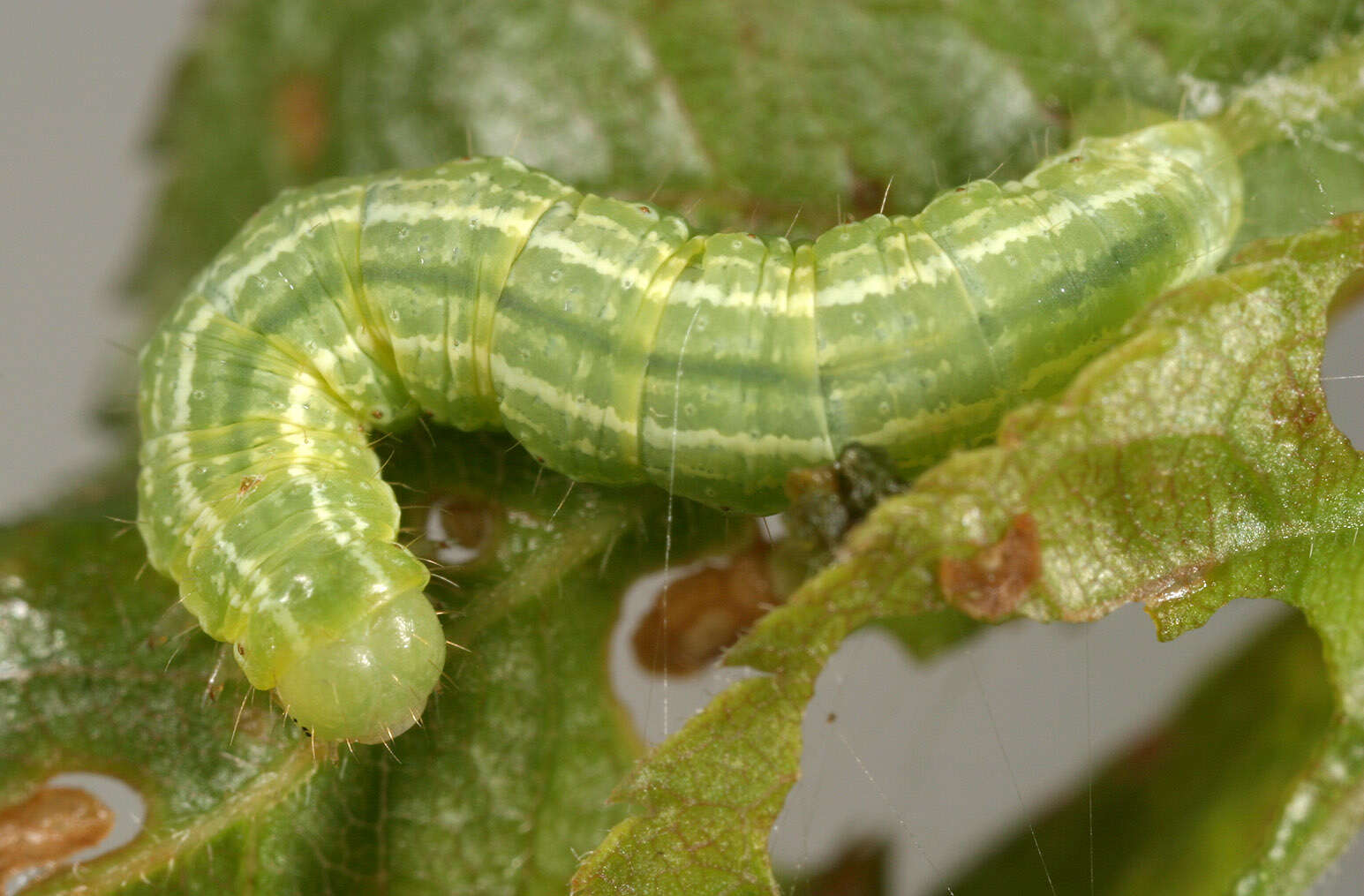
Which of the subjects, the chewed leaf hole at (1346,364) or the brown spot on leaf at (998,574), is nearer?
the brown spot on leaf at (998,574)

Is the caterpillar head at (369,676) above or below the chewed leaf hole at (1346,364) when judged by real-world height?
below

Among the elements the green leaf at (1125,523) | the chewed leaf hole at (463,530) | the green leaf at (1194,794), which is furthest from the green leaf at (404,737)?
the green leaf at (1194,794)

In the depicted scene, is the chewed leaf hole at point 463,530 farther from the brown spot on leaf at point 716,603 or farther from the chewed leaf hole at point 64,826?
the chewed leaf hole at point 64,826

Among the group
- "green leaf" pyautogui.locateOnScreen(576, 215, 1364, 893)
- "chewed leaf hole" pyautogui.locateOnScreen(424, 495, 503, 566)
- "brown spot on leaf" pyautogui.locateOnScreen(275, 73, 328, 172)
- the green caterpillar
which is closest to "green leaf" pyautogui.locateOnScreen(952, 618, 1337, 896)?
"green leaf" pyautogui.locateOnScreen(576, 215, 1364, 893)

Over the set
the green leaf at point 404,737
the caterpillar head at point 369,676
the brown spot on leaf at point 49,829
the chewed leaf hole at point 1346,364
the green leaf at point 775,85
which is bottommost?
the brown spot on leaf at point 49,829

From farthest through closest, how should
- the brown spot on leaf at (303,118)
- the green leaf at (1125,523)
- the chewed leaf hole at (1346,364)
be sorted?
the brown spot on leaf at (303,118), the chewed leaf hole at (1346,364), the green leaf at (1125,523)

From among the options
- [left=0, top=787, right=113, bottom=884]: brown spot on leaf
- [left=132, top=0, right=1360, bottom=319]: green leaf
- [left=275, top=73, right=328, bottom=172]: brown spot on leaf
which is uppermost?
[left=132, top=0, right=1360, bottom=319]: green leaf

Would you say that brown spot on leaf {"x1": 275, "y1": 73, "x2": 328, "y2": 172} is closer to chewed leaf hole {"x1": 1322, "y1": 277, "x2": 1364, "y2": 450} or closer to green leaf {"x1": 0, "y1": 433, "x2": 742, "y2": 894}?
green leaf {"x1": 0, "y1": 433, "x2": 742, "y2": 894}

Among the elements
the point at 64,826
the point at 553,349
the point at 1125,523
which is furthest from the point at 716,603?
the point at 64,826
